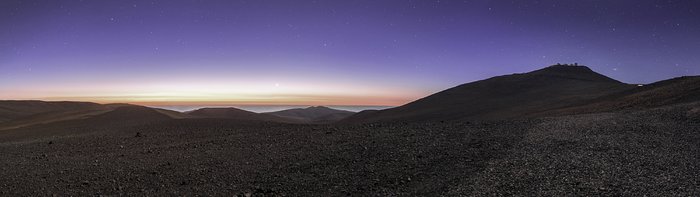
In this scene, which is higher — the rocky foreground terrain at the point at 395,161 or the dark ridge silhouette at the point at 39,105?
the dark ridge silhouette at the point at 39,105

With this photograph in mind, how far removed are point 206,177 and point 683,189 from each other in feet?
35.6

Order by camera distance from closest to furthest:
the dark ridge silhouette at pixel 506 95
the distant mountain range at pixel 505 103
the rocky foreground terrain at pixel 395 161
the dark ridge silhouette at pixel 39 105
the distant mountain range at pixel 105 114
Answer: the rocky foreground terrain at pixel 395 161
the distant mountain range at pixel 505 103
the distant mountain range at pixel 105 114
the dark ridge silhouette at pixel 506 95
the dark ridge silhouette at pixel 39 105

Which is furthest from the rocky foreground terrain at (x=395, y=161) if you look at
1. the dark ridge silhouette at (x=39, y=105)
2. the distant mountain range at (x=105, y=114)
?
the dark ridge silhouette at (x=39, y=105)

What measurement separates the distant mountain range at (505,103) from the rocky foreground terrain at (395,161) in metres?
8.32

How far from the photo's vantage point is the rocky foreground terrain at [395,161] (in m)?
Answer: 9.34

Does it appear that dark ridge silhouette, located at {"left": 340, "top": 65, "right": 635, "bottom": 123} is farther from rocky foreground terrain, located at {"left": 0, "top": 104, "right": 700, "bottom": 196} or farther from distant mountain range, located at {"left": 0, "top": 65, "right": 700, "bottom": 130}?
rocky foreground terrain, located at {"left": 0, "top": 104, "right": 700, "bottom": 196}

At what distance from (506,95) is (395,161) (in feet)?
123

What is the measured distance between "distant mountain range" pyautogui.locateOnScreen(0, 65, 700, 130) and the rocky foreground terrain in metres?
8.32

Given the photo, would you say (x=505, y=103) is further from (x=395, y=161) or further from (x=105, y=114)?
(x=105, y=114)

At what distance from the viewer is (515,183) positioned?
916 centimetres

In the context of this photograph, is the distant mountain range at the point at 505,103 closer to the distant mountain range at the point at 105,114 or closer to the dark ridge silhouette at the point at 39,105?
the distant mountain range at the point at 105,114

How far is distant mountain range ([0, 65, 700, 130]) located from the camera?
2412 centimetres

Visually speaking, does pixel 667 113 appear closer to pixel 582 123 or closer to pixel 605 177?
pixel 582 123

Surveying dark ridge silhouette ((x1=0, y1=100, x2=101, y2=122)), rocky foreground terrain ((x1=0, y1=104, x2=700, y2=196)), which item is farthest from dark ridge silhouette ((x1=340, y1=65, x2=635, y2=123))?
dark ridge silhouette ((x1=0, y1=100, x2=101, y2=122))
